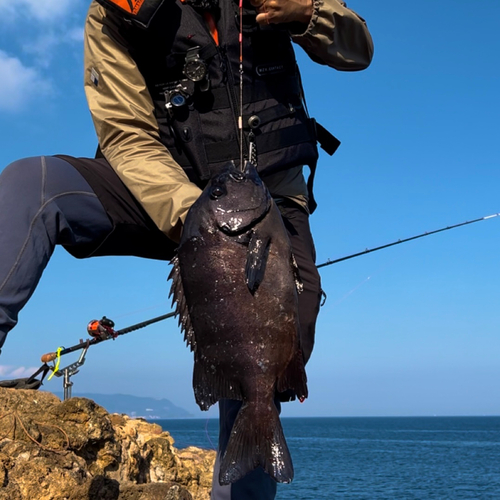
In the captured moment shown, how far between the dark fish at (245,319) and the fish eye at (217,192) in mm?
41

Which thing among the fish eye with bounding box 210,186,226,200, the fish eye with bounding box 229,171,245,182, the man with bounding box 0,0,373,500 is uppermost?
the man with bounding box 0,0,373,500

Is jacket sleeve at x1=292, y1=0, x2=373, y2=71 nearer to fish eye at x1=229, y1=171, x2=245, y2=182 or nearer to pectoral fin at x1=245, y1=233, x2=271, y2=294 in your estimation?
fish eye at x1=229, y1=171, x2=245, y2=182

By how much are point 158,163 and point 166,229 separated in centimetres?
36

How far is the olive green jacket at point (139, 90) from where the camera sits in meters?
3.18

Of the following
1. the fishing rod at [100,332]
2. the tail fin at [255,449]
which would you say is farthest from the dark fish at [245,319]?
the fishing rod at [100,332]

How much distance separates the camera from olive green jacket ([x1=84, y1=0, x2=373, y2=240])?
3184mm

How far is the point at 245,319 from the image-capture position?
92.6 inches

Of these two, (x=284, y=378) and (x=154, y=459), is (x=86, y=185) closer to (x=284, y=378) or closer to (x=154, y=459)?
(x=284, y=378)

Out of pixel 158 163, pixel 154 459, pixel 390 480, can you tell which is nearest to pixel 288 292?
pixel 158 163

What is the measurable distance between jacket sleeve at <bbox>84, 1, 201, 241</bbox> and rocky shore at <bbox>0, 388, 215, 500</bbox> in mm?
2007

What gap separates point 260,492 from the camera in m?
3.20

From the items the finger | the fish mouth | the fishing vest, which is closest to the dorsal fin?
the fish mouth

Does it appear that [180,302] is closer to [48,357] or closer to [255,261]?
[255,261]

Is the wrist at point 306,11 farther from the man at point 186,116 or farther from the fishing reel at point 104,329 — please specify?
the fishing reel at point 104,329
